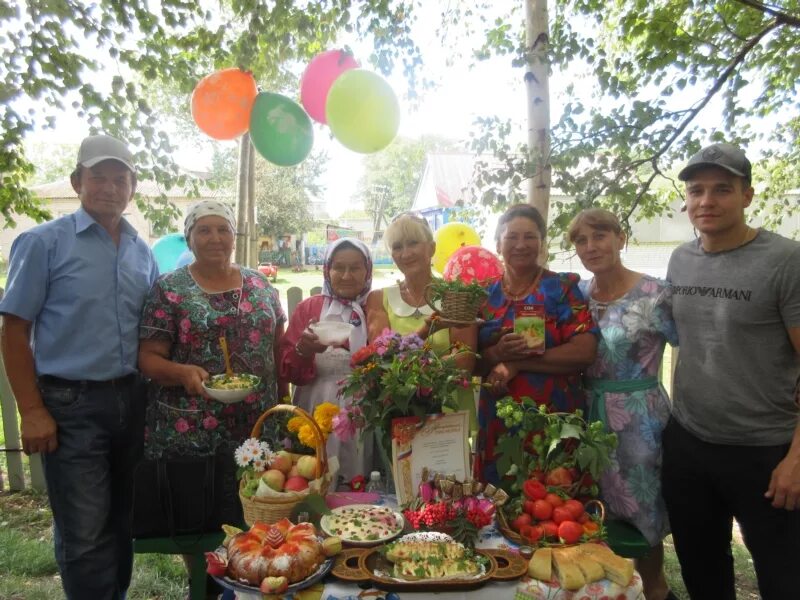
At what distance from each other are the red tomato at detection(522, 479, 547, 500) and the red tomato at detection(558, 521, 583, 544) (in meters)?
0.12

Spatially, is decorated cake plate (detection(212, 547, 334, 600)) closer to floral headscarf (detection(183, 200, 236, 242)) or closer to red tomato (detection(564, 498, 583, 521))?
red tomato (detection(564, 498, 583, 521))

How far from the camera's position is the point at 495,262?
3.34 meters

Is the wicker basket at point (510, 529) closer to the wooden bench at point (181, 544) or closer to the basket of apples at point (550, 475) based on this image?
the basket of apples at point (550, 475)

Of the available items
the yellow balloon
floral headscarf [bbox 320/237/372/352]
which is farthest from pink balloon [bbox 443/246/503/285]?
the yellow balloon

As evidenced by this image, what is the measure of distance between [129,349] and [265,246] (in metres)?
26.2

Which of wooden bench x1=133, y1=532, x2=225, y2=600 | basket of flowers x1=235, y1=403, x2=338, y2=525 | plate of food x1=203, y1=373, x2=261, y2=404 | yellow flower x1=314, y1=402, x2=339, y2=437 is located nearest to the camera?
basket of flowers x1=235, y1=403, x2=338, y2=525

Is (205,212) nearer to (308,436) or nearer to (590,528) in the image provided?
(308,436)

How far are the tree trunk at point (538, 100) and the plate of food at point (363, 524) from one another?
2.28m

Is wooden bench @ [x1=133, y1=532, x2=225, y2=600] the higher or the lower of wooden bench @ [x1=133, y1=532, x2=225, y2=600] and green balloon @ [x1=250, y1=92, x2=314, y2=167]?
the lower

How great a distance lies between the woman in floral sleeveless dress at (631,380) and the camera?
222cm

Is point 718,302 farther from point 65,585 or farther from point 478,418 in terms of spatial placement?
point 65,585

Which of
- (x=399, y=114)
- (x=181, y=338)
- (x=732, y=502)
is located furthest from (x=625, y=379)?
(x=399, y=114)

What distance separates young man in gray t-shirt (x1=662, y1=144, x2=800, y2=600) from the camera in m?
1.90

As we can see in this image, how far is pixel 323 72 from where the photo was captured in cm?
379
